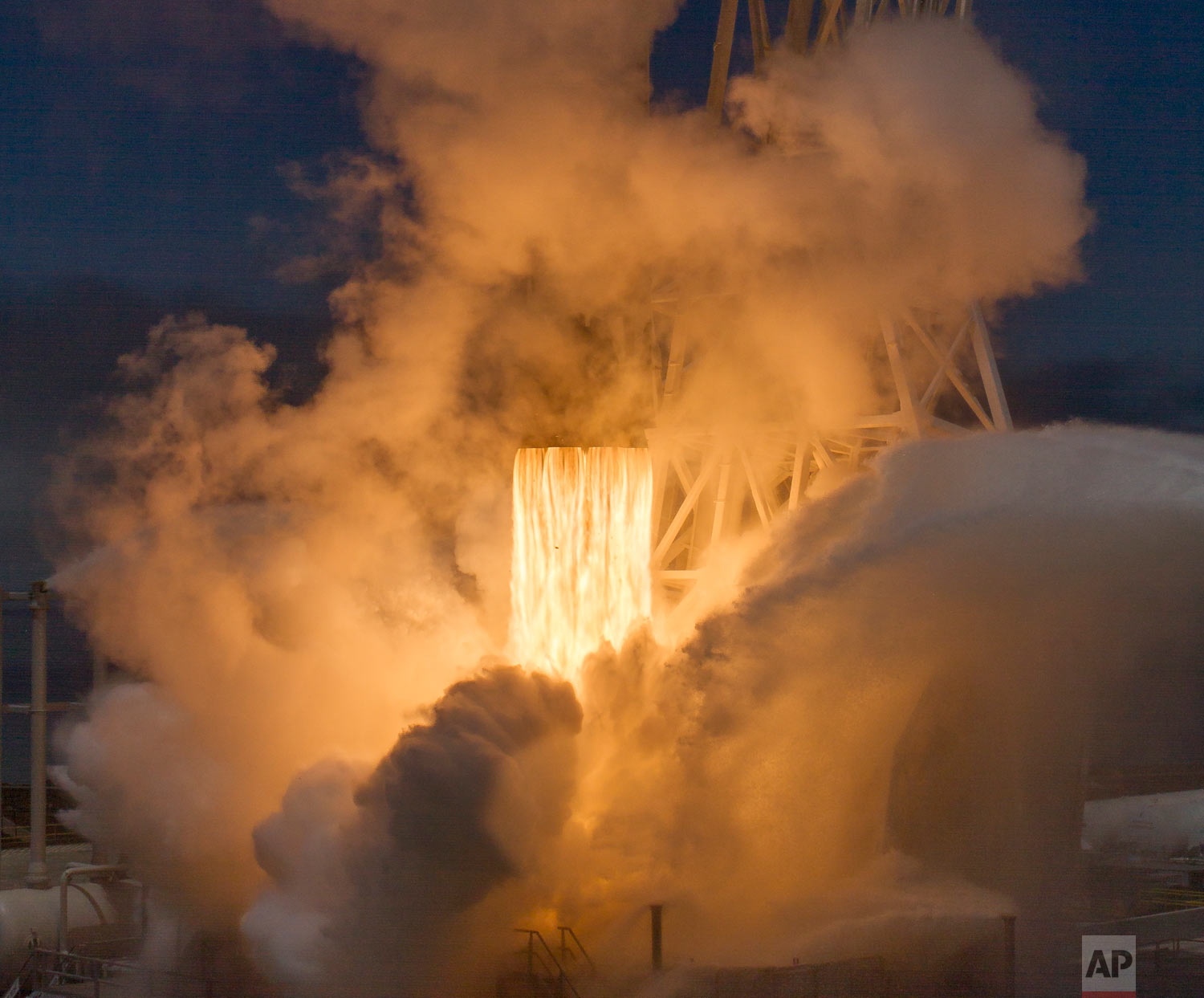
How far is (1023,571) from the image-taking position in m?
19.3

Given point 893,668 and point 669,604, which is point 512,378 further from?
point 893,668

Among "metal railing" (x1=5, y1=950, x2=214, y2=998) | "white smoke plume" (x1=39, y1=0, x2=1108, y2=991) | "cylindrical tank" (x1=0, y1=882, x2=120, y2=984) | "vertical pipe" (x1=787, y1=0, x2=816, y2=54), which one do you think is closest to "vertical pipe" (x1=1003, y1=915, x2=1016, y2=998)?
"white smoke plume" (x1=39, y1=0, x2=1108, y2=991)

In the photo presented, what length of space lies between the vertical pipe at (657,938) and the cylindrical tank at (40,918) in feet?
37.4

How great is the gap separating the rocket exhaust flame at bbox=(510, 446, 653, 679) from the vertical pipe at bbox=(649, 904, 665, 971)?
4640 mm

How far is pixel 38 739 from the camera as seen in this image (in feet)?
82.3

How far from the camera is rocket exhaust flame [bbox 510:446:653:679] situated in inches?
827

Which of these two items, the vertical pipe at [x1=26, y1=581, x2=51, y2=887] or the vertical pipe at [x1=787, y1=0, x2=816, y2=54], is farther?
the vertical pipe at [x1=26, y1=581, x2=51, y2=887]

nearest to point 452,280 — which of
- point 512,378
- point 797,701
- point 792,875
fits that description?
point 512,378

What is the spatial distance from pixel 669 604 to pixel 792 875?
6373 mm

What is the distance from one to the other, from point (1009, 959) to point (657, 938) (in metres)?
4.50

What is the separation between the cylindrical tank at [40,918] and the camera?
80.0 feet

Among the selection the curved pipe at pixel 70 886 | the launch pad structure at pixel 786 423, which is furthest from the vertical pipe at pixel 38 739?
the launch pad structure at pixel 786 423

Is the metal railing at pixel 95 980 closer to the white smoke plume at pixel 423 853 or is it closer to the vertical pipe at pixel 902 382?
the white smoke plume at pixel 423 853

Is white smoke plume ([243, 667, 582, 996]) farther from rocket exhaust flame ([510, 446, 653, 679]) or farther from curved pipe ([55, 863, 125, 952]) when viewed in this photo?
curved pipe ([55, 863, 125, 952])
